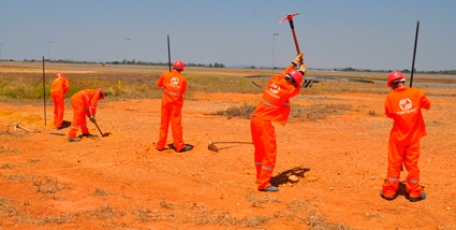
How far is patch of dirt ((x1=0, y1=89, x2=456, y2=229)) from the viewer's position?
5.70m

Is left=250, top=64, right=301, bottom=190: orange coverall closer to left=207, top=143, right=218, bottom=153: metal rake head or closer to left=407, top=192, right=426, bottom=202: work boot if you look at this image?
left=407, top=192, right=426, bottom=202: work boot

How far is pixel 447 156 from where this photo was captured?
9.18 m

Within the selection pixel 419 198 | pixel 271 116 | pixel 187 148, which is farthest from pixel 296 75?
pixel 187 148

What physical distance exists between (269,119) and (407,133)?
6.15 feet

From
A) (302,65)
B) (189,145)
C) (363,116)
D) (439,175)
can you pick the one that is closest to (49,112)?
(189,145)

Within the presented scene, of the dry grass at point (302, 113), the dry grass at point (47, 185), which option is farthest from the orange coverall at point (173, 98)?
the dry grass at point (302, 113)

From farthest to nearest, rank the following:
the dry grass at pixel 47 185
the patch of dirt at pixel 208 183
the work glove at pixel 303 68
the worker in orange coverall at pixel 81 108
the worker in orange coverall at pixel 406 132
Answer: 1. the worker in orange coverall at pixel 81 108
2. the work glove at pixel 303 68
3. the dry grass at pixel 47 185
4. the worker in orange coverall at pixel 406 132
5. the patch of dirt at pixel 208 183

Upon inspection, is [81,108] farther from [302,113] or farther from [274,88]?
[302,113]

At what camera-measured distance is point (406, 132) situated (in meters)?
6.21

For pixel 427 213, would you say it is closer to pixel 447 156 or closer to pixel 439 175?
pixel 439 175

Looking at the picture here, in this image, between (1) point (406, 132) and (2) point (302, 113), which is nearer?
(1) point (406, 132)

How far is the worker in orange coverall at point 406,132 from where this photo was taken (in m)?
6.20

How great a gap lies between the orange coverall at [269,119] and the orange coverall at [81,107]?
17.4 ft

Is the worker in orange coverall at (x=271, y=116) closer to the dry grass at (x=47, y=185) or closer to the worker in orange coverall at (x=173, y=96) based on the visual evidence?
the worker in orange coverall at (x=173, y=96)
